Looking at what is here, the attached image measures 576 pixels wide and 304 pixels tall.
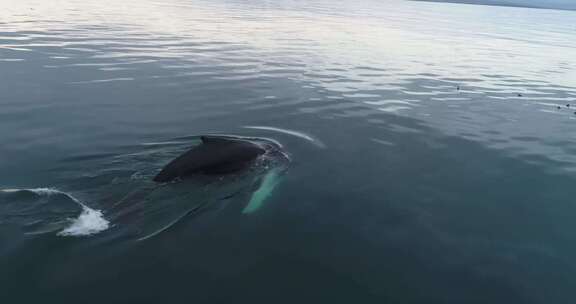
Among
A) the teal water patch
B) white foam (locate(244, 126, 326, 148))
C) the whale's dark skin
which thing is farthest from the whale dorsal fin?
white foam (locate(244, 126, 326, 148))

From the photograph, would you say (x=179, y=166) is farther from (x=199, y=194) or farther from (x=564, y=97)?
(x=564, y=97)

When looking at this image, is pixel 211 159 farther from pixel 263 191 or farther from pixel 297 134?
pixel 297 134

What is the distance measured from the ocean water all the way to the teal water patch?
0.06m

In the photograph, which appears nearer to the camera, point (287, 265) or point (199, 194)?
point (287, 265)

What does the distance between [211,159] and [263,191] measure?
7.32 feet

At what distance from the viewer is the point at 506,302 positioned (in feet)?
35.9

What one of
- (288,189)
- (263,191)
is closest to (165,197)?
(263,191)

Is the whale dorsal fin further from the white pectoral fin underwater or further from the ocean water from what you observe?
the ocean water

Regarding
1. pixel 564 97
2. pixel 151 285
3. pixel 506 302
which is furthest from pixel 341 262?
pixel 564 97

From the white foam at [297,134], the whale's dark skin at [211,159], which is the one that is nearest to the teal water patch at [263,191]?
the whale's dark skin at [211,159]

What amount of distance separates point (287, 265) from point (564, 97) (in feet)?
97.4

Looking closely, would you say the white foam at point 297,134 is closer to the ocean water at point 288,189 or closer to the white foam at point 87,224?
the ocean water at point 288,189

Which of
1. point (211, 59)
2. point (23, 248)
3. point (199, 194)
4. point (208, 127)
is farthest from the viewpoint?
point (211, 59)

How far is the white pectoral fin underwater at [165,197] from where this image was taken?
42.2 ft
